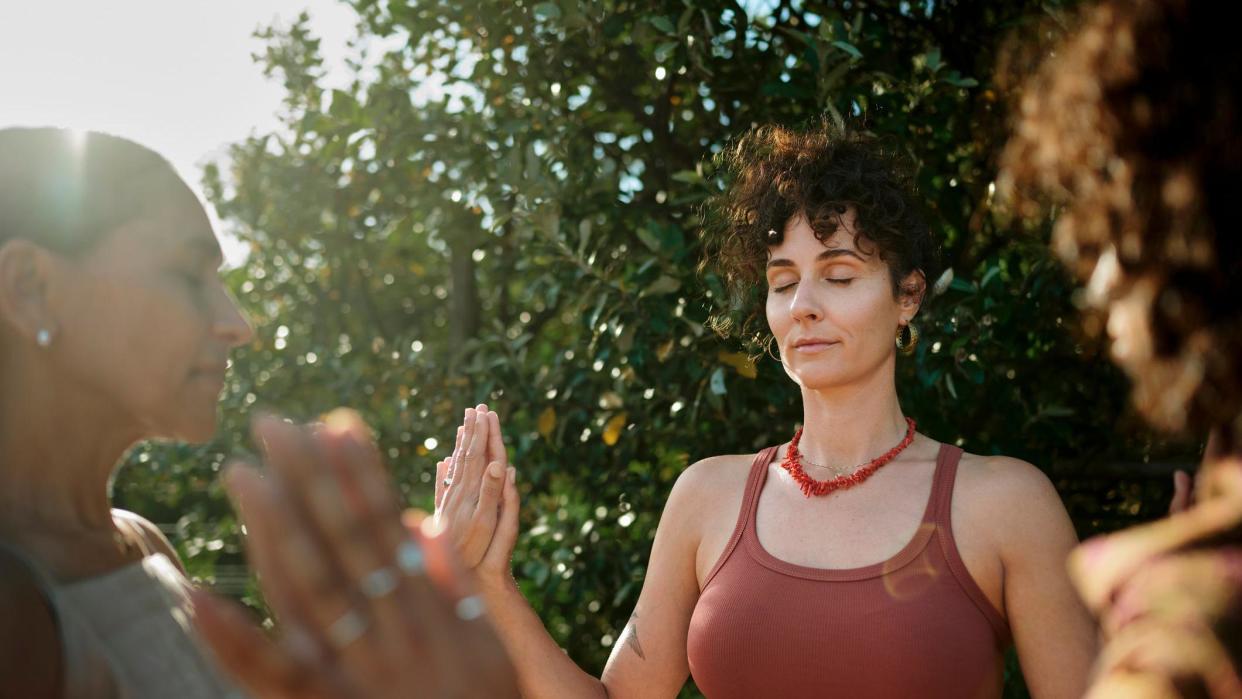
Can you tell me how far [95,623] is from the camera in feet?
4.55

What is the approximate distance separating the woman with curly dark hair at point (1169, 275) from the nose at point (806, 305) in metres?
1.26

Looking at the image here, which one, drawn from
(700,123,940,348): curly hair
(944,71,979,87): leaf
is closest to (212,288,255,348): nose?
(700,123,940,348): curly hair

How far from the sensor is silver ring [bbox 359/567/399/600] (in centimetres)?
103

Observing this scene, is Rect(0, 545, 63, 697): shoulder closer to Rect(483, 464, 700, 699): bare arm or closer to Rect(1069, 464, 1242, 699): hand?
Rect(1069, 464, 1242, 699): hand

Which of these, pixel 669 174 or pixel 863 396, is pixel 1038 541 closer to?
Answer: pixel 863 396

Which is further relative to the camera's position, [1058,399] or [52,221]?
[1058,399]

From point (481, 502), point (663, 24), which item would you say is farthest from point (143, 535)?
point (663, 24)

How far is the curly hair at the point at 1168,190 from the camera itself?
121cm

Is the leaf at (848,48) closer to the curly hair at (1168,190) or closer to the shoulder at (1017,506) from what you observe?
the shoulder at (1017,506)

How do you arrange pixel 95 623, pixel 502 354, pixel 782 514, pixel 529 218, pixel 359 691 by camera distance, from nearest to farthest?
pixel 359 691 → pixel 95 623 → pixel 782 514 → pixel 529 218 → pixel 502 354

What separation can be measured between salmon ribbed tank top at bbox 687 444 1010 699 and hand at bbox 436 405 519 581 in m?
0.53

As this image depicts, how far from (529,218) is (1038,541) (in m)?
1.86

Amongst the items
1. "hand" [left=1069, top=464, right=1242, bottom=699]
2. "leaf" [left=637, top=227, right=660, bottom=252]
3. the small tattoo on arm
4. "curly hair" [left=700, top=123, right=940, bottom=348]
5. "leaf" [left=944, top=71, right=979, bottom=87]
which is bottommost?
the small tattoo on arm

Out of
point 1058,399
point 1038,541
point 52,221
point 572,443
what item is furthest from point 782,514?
point 52,221
